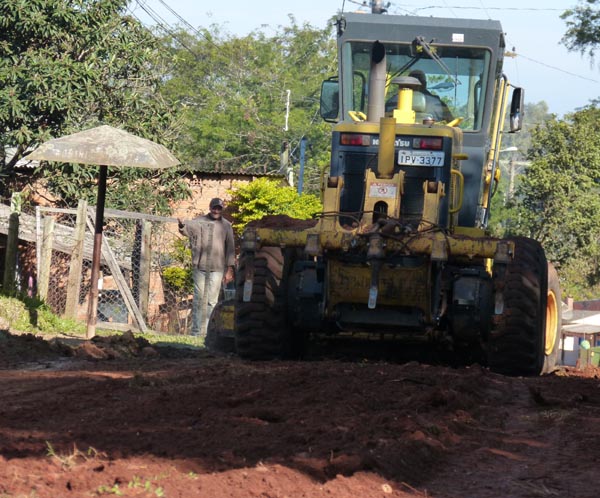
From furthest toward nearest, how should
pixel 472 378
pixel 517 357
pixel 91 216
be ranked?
pixel 91 216 → pixel 517 357 → pixel 472 378

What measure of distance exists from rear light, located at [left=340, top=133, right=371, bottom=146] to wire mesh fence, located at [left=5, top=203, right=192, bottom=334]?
6381mm

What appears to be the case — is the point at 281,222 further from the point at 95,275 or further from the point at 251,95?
the point at 251,95

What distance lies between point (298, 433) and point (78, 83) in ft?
59.7

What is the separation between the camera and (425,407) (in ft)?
24.7

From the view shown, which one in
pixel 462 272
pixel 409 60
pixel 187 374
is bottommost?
pixel 187 374

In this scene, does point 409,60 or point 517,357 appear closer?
point 517,357

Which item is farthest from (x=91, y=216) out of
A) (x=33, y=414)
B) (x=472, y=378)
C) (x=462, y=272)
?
(x=33, y=414)

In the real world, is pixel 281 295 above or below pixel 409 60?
below

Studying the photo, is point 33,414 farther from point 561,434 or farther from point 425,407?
point 561,434

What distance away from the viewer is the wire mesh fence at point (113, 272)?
1678cm

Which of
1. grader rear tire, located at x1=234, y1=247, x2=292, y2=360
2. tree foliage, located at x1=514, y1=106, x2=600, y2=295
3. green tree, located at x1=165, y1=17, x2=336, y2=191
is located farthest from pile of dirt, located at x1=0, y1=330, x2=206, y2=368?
green tree, located at x1=165, y1=17, x2=336, y2=191

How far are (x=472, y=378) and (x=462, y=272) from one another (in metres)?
1.61

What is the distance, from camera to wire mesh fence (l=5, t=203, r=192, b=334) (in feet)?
55.1

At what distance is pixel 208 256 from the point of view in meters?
15.9
